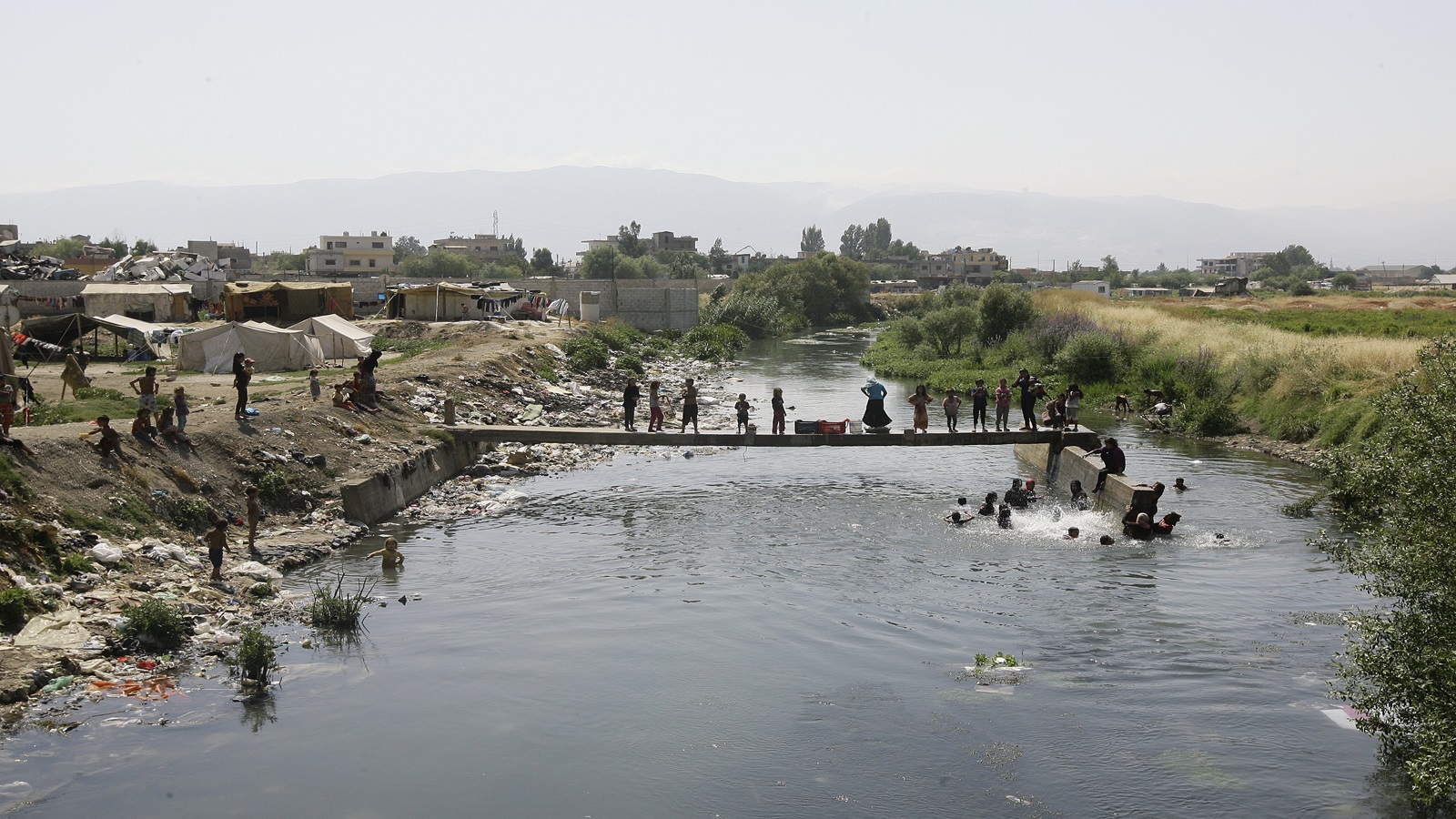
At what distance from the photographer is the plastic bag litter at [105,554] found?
59.0 feet

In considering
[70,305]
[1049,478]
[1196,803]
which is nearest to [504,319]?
[70,305]

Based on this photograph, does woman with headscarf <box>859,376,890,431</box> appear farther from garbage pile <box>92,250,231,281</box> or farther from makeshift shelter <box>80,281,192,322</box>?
garbage pile <box>92,250,231,281</box>

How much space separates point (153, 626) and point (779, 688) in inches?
367

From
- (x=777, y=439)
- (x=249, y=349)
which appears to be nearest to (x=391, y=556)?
(x=777, y=439)

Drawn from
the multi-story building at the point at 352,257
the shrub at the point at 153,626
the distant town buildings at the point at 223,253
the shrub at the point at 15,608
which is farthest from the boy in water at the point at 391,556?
the distant town buildings at the point at 223,253

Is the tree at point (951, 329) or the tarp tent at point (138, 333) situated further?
the tree at point (951, 329)

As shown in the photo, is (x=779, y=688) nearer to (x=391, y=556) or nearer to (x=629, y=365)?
(x=391, y=556)

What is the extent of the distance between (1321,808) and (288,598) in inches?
629

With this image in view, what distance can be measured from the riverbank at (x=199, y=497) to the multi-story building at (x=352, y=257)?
88112 mm

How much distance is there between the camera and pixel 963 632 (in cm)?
1873

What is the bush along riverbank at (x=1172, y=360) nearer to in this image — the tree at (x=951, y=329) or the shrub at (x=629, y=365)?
the tree at (x=951, y=329)

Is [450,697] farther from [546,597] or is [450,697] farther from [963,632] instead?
[963,632]

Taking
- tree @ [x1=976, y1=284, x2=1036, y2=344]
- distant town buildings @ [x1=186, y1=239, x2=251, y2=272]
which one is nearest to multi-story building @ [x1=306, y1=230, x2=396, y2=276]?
distant town buildings @ [x1=186, y1=239, x2=251, y2=272]

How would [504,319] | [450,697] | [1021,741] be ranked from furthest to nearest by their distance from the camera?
[504,319] < [450,697] < [1021,741]
